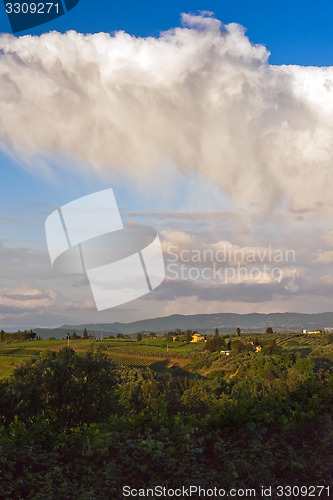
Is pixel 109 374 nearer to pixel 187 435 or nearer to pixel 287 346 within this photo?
pixel 187 435

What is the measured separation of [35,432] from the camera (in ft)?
28.3

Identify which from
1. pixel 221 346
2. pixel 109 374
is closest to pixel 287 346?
pixel 221 346

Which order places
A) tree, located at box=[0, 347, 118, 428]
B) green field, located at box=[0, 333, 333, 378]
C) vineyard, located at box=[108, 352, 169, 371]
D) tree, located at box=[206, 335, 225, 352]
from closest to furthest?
tree, located at box=[0, 347, 118, 428]
green field, located at box=[0, 333, 333, 378]
vineyard, located at box=[108, 352, 169, 371]
tree, located at box=[206, 335, 225, 352]

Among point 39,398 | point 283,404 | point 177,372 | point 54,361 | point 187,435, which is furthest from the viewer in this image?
point 177,372

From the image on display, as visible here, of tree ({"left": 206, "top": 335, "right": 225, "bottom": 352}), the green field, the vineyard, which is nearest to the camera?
the green field

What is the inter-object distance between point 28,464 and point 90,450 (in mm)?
1067

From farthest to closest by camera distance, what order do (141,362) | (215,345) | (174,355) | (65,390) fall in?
1. (215,345)
2. (174,355)
3. (141,362)
4. (65,390)

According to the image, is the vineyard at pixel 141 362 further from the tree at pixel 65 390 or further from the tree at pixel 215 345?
the tree at pixel 65 390

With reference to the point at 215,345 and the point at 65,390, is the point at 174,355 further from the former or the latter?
the point at 65,390

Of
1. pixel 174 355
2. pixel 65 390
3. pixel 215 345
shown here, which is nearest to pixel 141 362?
pixel 174 355

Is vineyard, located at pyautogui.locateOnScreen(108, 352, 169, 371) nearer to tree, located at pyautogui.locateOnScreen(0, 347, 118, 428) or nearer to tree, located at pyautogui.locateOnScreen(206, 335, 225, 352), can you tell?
tree, located at pyautogui.locateOnScreen(206, 335, 225, 352)

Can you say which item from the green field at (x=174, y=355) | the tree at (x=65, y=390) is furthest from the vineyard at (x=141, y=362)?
the tree at (x=65, y=390)

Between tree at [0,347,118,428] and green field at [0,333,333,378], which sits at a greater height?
tree at [0,347,118,428]

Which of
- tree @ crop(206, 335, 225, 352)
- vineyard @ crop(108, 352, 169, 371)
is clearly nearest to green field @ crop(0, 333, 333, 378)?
vineyard @ crop(108, 352, 169, 371)
